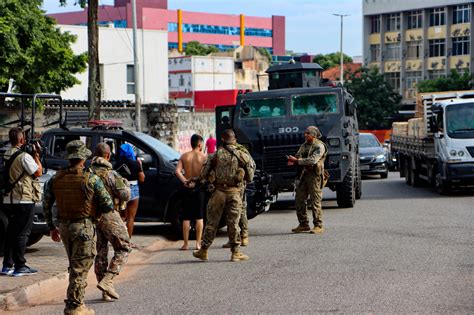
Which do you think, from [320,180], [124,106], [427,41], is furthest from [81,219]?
[427,41]

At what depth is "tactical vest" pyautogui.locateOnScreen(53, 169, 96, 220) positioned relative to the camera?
8.93m

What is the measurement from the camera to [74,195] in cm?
895

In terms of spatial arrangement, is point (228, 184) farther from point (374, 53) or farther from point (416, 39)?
point (374, 53)

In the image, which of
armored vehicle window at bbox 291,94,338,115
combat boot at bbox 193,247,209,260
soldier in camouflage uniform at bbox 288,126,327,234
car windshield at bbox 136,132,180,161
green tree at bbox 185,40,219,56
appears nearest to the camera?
combat boot at bbox 193,247,209,260

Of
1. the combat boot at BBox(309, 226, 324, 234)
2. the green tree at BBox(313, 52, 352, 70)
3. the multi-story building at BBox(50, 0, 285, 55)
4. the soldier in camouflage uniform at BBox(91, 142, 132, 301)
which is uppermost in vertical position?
the multi-story building at BBox(50, 0, 285, 55)

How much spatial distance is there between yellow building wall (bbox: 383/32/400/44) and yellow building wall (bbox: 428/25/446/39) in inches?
163

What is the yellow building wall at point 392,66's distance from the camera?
92125 mm

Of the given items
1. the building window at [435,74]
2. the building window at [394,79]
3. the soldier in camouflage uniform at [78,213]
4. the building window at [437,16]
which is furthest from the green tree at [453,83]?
the soldier in camouflage uniform at [78,213]

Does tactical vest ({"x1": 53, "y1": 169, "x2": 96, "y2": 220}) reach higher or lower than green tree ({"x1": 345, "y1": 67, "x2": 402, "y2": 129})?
lower

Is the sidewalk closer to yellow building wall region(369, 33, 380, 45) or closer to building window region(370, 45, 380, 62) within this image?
yellow building wall region(369, 33, 380, 45)

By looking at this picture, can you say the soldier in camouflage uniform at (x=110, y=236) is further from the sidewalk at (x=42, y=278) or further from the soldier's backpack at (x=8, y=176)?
the soldier's backpack at (x=8, y=176)

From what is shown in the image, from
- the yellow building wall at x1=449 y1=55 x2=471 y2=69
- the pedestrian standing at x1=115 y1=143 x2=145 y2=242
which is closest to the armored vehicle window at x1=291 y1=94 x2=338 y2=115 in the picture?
the pedestrian standing at x1=115 y1=143 x2=145 y2=242

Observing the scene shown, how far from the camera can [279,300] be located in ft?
31.5

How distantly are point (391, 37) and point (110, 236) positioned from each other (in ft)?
279
